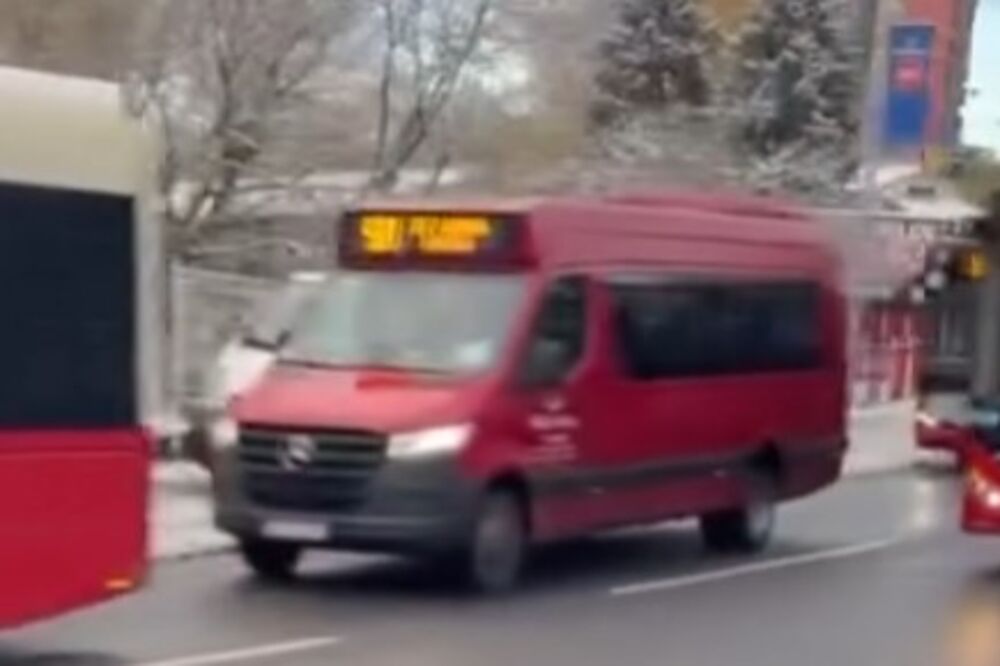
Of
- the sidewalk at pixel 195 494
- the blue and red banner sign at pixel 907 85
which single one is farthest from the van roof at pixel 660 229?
the blue and red banner sign at pixel 907 85

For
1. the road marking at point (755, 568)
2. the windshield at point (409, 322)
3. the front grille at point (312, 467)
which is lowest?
the road marking at point (755, 568)

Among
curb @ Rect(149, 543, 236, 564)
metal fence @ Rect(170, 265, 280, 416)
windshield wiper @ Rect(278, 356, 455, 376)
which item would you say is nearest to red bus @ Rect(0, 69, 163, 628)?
windshield wiper @ Rect(278, 356, 455, 376)

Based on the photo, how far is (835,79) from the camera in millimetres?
61688

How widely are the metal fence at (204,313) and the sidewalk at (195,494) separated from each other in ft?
13.4

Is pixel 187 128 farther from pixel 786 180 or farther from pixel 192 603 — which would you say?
pixel 786 180

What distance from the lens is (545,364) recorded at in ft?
69.0

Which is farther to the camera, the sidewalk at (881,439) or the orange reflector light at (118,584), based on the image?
the sidewalk at (881,439)

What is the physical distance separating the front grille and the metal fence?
11698 mm

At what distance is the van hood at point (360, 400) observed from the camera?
65.6ft

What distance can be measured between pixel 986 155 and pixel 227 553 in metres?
→ 45.2

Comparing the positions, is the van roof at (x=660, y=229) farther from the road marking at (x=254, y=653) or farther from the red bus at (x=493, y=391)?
the road marking at (x=254, y=653)

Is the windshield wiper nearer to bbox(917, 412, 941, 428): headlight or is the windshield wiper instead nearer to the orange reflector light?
the orange reflector light

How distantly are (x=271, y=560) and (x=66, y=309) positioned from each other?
5.86 meters

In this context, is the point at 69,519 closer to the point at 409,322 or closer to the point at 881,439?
the point at 409,322
